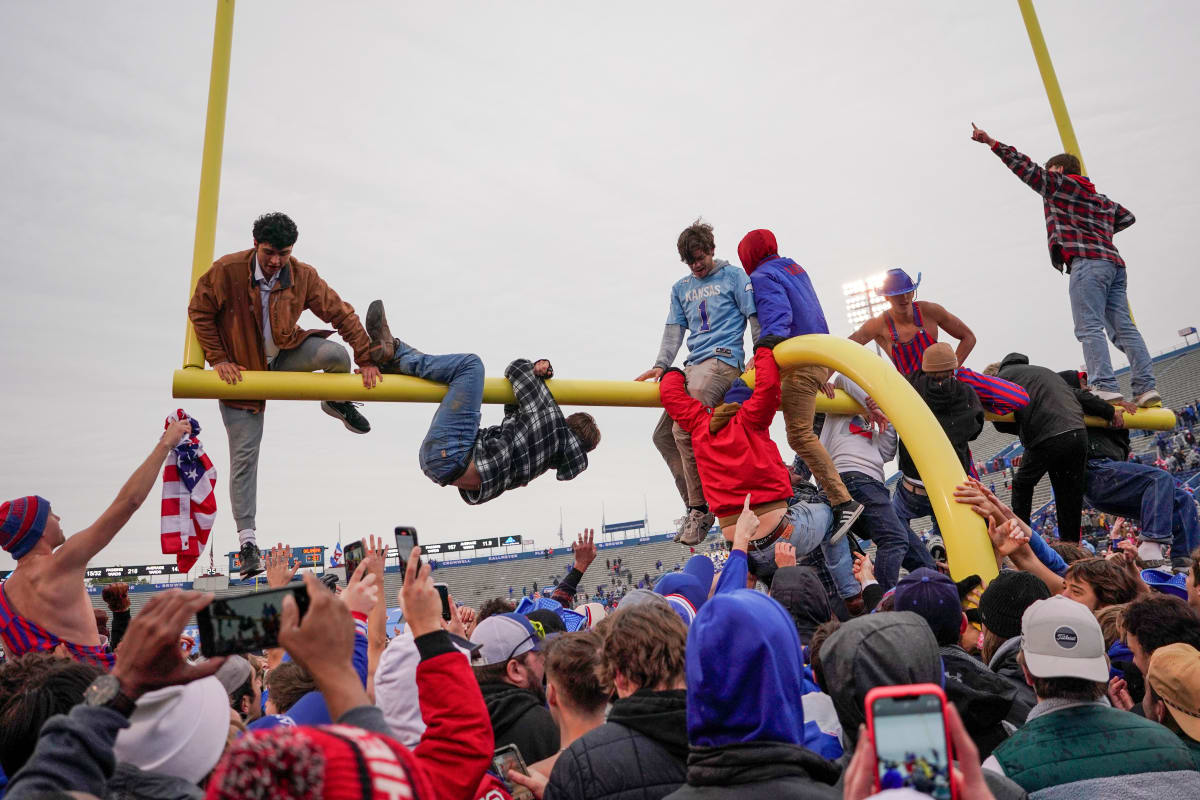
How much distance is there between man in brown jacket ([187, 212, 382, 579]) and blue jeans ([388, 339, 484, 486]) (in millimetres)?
305

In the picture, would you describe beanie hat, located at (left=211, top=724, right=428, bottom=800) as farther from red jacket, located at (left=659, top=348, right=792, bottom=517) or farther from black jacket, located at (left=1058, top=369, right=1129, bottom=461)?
black jacket, located at (left=1058, top=369, right=1129, bottom=461)

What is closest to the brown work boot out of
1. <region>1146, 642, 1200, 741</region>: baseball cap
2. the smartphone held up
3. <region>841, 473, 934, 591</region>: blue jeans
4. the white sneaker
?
<region>841, 473, 934, 591</region>: blue jeans

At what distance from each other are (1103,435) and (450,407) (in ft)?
17.8

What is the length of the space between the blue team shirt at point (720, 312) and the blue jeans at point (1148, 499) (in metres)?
3.08

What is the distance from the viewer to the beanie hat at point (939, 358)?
6121 millimetres

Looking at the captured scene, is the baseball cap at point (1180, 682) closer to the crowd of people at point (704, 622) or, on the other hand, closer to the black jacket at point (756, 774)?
the crowd of people at point (704, 622)

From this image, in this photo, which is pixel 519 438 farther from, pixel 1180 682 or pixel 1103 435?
pixel 1103 435

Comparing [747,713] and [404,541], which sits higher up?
[404,541]

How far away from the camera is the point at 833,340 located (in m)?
5.49

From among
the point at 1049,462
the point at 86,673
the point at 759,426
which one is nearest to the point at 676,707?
the point at 86,673

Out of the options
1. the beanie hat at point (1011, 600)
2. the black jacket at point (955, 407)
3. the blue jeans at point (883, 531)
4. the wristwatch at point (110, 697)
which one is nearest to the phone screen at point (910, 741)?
the wristwatch at point (110, 697)

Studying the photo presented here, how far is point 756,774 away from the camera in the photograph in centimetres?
186

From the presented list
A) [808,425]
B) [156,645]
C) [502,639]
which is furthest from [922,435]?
[156,645]

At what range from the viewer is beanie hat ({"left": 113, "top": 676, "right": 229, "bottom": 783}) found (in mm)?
1765
